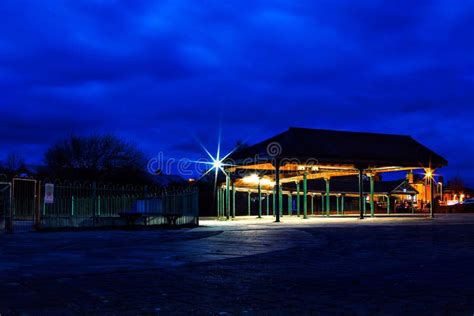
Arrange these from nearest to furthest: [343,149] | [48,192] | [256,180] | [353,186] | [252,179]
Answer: [48,192] → [343,149] → [252,179] → [256,180] → [353,186]

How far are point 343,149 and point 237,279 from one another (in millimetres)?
33296

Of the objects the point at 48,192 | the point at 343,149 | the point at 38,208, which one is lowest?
the point at 38,208

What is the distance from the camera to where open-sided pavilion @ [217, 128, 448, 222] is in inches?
1516

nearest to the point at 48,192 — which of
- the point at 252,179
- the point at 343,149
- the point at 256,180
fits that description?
the point at 343,149

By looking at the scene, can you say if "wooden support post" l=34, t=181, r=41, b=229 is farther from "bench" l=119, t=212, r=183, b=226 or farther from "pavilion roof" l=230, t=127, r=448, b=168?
"pavilion roof" l=230, t=127, r=448, b=168

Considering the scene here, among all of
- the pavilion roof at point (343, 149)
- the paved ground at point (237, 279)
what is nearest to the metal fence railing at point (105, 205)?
the paved ground at point (237, 279)

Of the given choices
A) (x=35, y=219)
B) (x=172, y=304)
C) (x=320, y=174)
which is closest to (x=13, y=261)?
(x=172, y=304)

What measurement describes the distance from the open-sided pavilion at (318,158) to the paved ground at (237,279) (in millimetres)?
21847

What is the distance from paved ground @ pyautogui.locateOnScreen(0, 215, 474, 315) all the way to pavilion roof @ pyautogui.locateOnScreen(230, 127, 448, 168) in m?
21.8

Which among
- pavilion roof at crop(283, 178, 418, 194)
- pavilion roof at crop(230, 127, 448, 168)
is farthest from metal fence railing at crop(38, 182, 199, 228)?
pavilion roof at crop(283, 178, 418, 194)

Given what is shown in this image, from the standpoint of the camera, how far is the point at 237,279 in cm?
979

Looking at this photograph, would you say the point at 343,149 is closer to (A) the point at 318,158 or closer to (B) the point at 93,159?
(A) the point at 318,158

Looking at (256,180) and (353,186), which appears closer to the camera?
(256,180)

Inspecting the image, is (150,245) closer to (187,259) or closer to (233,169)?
(187,259)
